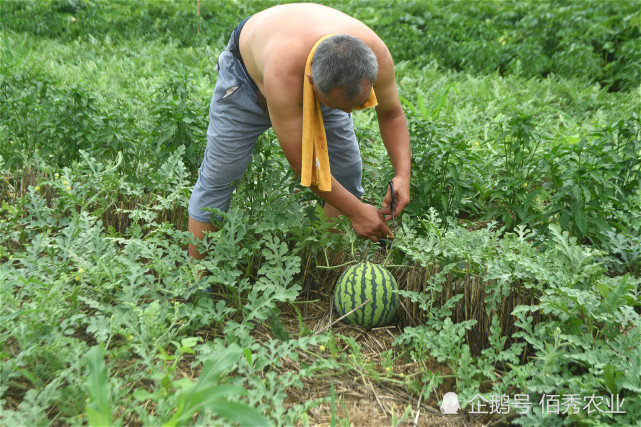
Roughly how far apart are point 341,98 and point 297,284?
40.3 inches

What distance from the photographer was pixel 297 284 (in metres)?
2.83

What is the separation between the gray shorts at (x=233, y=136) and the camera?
315 cm

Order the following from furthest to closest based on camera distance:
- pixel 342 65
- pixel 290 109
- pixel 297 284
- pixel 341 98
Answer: pixel 297 284
pixel 290 109
pixel 341 98
pixel 342 65

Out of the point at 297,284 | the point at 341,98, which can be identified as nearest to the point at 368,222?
the point at 297,284

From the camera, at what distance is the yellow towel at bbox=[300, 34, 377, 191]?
2.58m

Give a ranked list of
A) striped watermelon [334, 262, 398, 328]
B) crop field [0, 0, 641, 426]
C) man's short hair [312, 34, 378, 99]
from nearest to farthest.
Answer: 1. crop field [0, 0, 641, 426]
2. man's short hair [312, 34, 378, 99]
3. striped watermelon [334, 262, 398, 328]

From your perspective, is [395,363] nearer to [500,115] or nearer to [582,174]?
[582,174]

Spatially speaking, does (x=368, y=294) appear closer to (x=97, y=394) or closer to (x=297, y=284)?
(x=297, y=284)

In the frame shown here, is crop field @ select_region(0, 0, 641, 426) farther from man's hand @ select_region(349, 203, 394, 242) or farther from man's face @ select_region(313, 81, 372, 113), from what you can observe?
man's face @ select_region(313, 81, 372, 113)

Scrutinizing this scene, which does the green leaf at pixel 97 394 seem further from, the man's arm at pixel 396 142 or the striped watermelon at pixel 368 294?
the man's arm at pixel 396 142

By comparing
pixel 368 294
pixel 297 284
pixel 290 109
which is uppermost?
pixel 290 109

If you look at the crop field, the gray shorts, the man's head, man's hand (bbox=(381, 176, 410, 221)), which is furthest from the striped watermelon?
the man's head

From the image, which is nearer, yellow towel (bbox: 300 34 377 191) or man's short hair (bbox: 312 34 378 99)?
man's short hair (bbox: 312 34 378 99)

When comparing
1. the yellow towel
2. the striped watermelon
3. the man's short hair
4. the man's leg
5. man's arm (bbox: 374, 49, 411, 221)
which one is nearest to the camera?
the man's short hair
